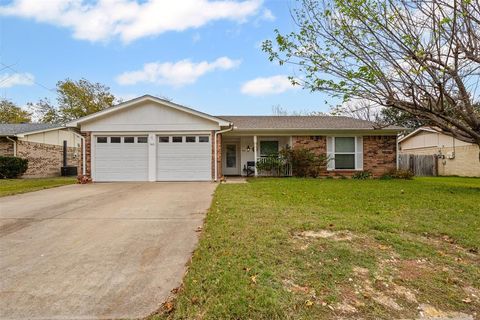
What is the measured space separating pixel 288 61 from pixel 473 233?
668 cm

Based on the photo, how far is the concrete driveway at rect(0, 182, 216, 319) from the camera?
2783 mm

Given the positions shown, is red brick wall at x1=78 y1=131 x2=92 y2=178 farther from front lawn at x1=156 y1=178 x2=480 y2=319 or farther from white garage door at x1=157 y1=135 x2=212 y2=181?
front lawn at x1=156 y1=178 x2=480 y2=319

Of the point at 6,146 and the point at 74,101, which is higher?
the point at 74,101

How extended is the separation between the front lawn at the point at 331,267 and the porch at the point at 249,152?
10044mm

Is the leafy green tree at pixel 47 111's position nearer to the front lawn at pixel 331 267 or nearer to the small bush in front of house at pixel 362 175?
the small bush in front of house at pixel 362 175

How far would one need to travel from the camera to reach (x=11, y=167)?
17469 mm

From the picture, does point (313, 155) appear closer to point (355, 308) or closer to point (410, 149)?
point (355, 308)

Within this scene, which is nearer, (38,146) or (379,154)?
(379,154)

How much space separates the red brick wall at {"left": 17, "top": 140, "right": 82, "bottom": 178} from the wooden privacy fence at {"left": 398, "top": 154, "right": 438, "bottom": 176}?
21.5 m

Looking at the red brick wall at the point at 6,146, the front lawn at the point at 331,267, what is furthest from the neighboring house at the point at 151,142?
the front lawn at the point at 331,267

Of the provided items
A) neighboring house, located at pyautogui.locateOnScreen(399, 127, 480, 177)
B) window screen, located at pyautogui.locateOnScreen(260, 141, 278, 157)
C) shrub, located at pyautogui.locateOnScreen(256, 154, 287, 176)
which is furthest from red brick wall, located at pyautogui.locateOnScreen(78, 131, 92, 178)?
neighboring house, located at pyautogui.locateOnScreen(399, 127, 480, 177)

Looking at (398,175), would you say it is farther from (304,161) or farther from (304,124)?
(304,124)

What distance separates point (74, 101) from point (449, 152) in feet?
121

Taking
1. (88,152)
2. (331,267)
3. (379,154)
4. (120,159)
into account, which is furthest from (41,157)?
(331,267)
